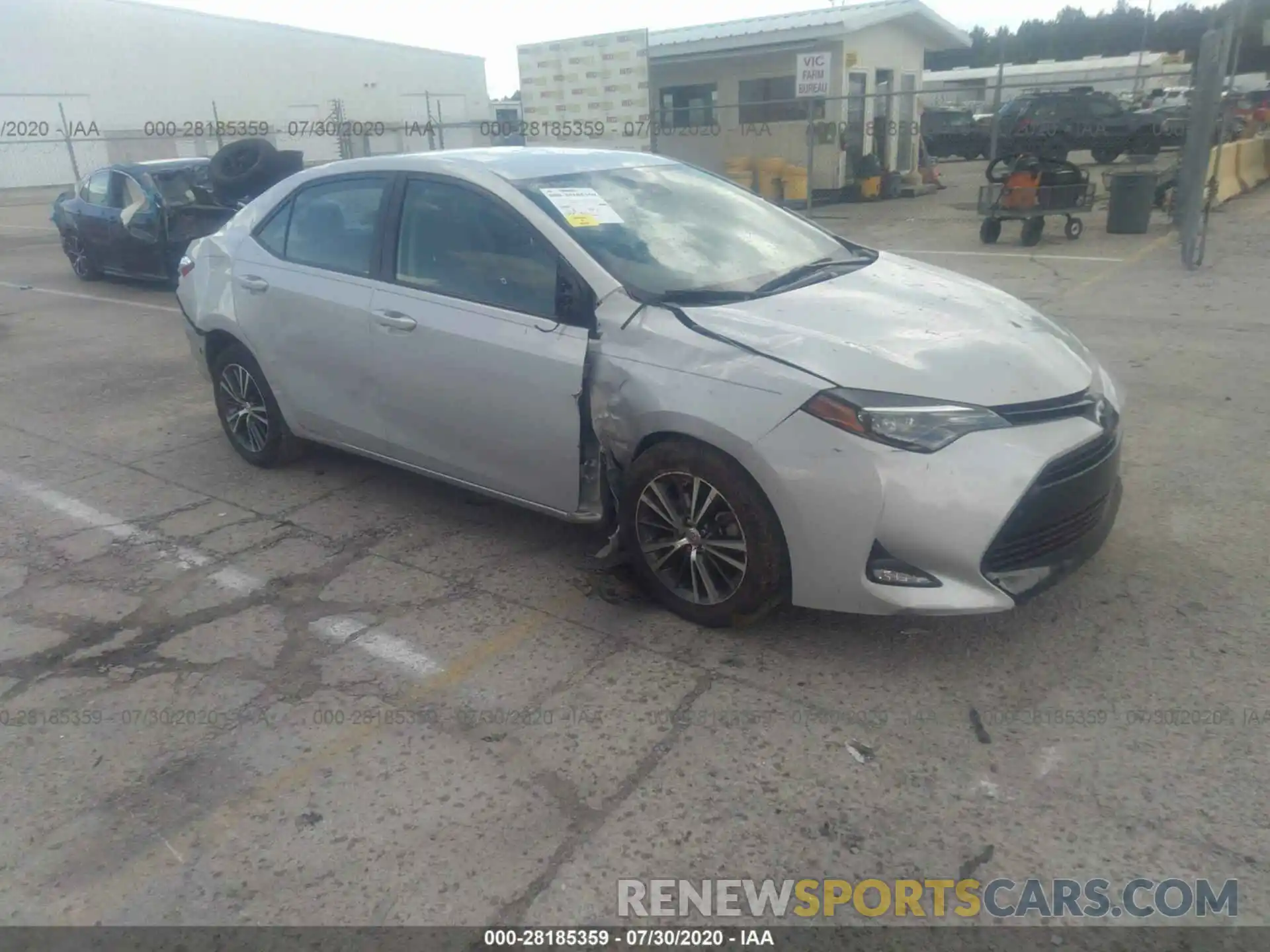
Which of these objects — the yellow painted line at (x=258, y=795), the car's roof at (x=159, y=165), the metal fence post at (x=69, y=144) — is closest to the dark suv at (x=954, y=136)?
the car's roof at (x=159, y=165)

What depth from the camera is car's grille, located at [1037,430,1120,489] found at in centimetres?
325

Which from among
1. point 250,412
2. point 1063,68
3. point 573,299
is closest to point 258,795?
point 573,299

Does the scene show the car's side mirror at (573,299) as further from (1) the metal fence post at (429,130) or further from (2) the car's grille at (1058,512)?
(1) the metal fence post at (429,130)

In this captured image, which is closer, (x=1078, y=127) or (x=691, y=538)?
(x=691, y=538)

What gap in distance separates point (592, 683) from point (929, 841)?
1269 millimetres

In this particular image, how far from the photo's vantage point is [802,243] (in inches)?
183

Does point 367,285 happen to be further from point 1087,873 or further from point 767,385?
point 1087,873

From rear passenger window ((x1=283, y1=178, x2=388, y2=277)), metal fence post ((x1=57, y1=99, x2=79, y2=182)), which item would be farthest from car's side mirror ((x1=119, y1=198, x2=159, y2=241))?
metal fence post ((x1=57, y1=99, x2=79, y2=182))

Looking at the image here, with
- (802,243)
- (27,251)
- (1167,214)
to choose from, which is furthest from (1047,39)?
(802,243)

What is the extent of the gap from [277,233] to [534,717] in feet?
10.6

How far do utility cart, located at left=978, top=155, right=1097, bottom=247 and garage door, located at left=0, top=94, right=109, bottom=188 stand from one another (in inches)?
Answer: 1282

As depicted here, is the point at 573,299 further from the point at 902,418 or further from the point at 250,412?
the point at 250,412

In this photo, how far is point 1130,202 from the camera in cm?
1321

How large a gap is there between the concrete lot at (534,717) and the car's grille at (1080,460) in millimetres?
660
